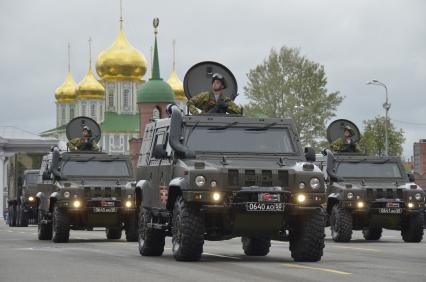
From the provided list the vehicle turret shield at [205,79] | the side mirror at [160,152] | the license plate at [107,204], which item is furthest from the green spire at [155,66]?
the side mirror at [160,152]

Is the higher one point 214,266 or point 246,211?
point 246,211

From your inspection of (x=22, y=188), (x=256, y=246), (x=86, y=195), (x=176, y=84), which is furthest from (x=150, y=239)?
(x=176, y=84)

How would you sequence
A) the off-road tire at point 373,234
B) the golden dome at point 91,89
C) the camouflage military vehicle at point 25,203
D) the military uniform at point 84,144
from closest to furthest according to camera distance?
the off-road tire at point 373,234, the military uniform at point 84,144, the camouflage military vehicle at point 25,203, the golden dome at point 91,89

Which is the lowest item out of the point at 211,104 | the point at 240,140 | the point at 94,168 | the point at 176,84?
the point at 240,140

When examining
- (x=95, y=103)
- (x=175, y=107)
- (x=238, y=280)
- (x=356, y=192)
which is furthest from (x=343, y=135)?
(x=95, y=103)

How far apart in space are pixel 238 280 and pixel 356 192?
514 inches

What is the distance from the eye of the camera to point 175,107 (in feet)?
58.8

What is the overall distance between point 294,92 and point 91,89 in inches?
2751

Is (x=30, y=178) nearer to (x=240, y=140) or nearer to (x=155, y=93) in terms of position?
(x=240, y=140)

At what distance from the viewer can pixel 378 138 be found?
104m

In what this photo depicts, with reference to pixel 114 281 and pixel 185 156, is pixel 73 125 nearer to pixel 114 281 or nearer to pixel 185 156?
pixel 185 156

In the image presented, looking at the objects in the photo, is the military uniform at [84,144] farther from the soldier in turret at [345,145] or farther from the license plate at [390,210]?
the license plate at [390,210]

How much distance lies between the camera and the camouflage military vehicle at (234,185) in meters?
16.7

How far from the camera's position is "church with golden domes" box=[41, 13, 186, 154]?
419 ft
